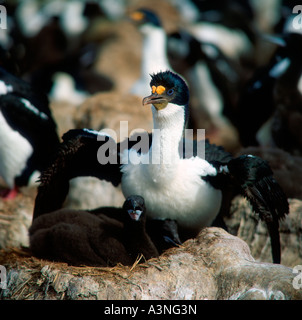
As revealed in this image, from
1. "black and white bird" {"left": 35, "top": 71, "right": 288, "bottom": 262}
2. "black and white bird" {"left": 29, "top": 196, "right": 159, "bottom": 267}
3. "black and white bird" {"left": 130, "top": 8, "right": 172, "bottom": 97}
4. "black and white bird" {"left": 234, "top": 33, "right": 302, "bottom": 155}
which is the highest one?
"black and white bird" {"left": 130, "top": 8, "right": 172, "bottom": 97}

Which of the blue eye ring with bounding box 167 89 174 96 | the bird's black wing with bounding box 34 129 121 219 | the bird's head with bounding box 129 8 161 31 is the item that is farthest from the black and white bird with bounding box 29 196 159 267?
the bird's head with bounding box 129 8 161 31

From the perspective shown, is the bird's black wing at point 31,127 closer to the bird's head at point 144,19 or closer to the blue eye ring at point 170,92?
the blue eye ring at point 170,92

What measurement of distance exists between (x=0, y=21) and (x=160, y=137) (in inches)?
159

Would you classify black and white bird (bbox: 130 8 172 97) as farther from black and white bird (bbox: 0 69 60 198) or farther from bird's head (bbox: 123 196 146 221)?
bird's head (bbox: 123 196 146 221)

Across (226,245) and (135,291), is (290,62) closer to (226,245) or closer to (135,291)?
(226,245)

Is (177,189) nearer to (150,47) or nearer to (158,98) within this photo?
(158,98)

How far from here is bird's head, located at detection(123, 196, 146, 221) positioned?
15.0 feet

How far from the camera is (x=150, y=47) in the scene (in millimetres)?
9844

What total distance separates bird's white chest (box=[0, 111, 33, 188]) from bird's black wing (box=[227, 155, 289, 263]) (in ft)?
8.79

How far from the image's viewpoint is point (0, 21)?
788 centimetres

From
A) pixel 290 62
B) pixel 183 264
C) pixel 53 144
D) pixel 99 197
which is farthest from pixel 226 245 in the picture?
pixel 290 62

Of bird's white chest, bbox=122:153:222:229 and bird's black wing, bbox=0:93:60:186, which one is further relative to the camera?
bird's black wing, bbox=0:93:60:186

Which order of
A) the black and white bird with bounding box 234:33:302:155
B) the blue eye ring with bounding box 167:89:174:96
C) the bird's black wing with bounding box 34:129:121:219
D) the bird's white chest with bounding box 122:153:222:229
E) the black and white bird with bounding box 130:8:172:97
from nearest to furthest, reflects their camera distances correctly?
the blue eye ring with bounding box 167:89:174:96 < the bird's white chest with bounding box 122:153:222:229 < the bird's black wing with bounding box 34:129:121:219 < the black and white bird with bounding box 234:33:302:155 < the black and white bird with bounding box 130:8:172:97
